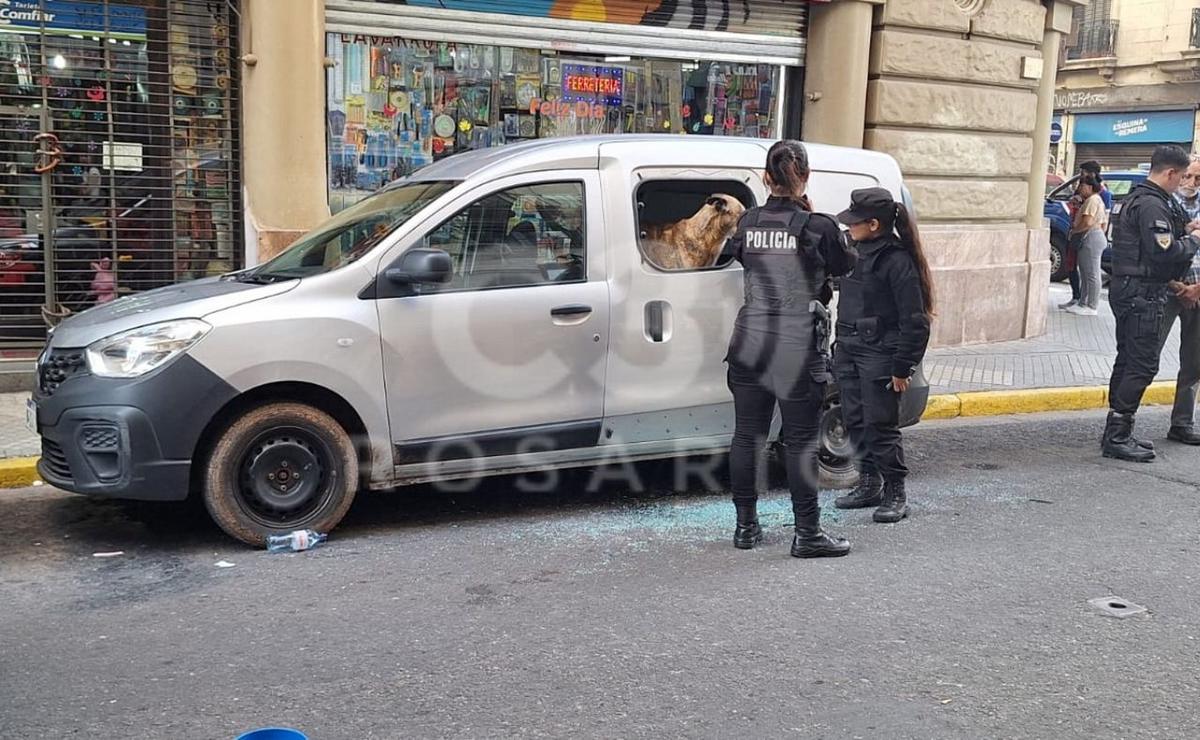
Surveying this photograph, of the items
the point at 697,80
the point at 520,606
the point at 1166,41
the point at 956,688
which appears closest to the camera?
the point at 956,688

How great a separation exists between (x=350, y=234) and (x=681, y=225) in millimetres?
1711

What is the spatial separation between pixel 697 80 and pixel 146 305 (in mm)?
7368

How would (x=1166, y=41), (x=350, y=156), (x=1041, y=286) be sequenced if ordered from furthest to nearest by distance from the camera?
(x=1166, y=41)
(x=1041, y=286)
(x=350, y=156)

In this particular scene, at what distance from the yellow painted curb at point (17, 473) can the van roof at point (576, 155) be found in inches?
107

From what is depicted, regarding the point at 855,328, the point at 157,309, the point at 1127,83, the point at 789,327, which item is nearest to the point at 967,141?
the point at 855,328

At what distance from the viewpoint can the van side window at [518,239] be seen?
18.1 feet

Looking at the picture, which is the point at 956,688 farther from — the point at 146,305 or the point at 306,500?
the point at 146,305

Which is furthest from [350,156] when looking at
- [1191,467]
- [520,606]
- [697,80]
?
[1191,467]

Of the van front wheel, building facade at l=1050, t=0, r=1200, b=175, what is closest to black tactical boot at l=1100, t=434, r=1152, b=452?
the van front wheel

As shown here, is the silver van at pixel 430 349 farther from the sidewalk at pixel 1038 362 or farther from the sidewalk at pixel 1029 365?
the sidewalk at pixel 1038 362

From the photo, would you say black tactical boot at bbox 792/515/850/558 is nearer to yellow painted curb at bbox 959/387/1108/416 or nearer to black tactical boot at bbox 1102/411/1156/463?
black tactical boot at bbox 1102/411/1156/463

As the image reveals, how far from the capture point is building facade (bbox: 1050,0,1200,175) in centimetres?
2833

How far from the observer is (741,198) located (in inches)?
241

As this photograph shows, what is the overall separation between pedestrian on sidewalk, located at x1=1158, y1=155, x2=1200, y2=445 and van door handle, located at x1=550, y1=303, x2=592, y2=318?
13.6 ft
